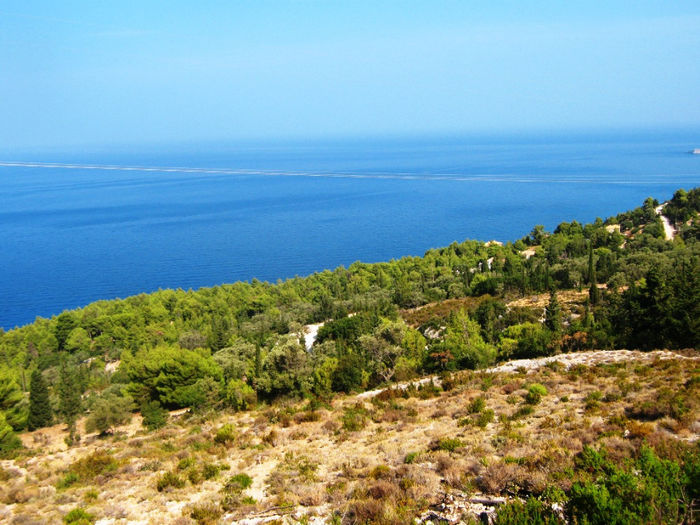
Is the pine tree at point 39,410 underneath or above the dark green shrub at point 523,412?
underneath

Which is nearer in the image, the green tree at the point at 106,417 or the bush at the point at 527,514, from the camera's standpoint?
the bush at the point at 527,514

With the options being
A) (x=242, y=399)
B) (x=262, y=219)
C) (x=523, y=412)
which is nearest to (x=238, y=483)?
(x=523, y=412)

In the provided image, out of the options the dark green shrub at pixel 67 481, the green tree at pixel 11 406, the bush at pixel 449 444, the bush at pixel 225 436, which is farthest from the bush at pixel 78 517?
the green tree at pixel 11 406

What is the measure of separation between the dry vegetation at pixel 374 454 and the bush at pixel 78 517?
0.14 feet

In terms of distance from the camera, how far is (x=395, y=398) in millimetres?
17422

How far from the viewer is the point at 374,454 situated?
39.2ft

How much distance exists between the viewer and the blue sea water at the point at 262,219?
84875mm

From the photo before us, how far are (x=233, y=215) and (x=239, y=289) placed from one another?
211 feet

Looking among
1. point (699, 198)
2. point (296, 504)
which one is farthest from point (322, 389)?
point (699, 198)

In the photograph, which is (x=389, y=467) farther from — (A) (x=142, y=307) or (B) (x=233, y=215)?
(B) (x=233, y=215)

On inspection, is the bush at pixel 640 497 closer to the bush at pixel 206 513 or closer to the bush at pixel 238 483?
the bush at pixel 206 513

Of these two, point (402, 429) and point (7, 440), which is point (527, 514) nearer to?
point (402, 429)

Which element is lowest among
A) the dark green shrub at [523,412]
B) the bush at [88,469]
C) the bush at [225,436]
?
the bush at [225,436]

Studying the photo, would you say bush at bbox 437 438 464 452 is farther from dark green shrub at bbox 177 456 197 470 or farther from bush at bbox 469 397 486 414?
dark green shrub at bbox 177 456 197 470
